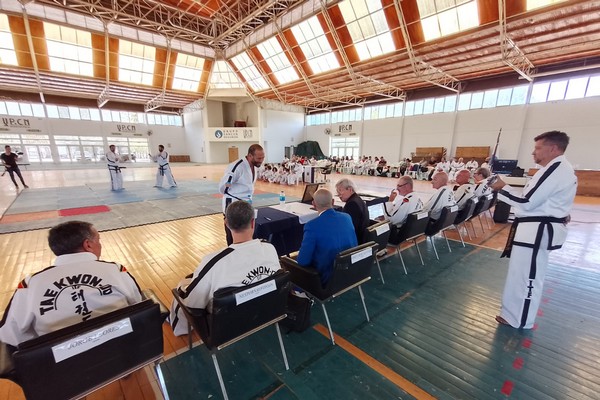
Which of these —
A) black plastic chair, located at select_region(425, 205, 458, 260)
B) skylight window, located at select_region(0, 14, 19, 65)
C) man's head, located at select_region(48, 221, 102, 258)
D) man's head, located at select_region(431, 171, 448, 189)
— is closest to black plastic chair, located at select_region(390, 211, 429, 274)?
black plastic chair, located at select_region(425, 205, 458, 260)

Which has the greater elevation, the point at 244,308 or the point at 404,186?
the point at 404,186

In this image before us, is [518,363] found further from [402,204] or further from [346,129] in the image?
[346,129]

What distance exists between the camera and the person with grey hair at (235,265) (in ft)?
4.82

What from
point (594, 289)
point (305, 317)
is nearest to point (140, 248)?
point (305, 317)

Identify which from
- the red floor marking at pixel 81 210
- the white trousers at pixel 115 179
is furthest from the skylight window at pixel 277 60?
the red floor marking at pixel 81 210

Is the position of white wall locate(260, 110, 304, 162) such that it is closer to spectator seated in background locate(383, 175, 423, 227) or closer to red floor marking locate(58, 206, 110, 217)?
red floor marking locate(58, 206, 110, 217)

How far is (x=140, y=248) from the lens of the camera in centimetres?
418

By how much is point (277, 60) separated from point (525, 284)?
16.9 m

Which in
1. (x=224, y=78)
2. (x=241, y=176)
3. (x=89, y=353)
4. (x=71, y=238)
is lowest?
(x=89, y=353)

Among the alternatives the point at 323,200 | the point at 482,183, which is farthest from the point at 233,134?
the point at 323,200

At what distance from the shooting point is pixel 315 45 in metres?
13.3

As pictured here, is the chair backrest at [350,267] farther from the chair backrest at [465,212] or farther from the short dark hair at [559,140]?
the chair backrest at [465,212]

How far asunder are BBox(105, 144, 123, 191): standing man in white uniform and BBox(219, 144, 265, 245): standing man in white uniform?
734cm

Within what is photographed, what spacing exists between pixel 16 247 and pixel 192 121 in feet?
77.2
